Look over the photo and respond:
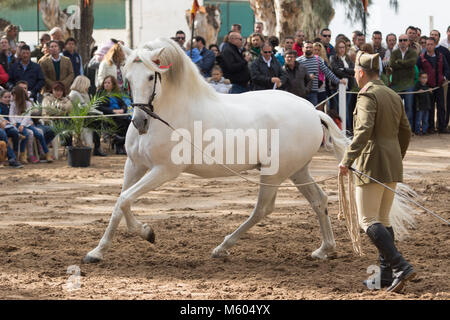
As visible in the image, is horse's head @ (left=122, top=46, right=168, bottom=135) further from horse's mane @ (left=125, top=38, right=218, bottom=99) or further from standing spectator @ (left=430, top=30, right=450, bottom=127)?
standing spectator @ (left=430, top=30, right=450, bottom=127)

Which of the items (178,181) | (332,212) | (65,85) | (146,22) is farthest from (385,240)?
(146,22)

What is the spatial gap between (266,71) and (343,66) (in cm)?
224

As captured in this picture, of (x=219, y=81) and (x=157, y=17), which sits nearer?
(x=219, y=81)

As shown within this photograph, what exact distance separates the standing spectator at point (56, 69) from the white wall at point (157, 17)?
18074mm

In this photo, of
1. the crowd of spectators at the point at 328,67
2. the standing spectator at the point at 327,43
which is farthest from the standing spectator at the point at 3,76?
the standing spectator at the point at 327,43

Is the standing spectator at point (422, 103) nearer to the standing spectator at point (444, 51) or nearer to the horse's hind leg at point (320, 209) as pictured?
the standing spectator at point (444, 51)

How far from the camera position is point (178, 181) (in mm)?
11406

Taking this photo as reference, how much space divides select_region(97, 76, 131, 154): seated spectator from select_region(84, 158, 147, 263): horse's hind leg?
685 cm

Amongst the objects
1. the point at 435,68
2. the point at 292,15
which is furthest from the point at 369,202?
the point at 292,15

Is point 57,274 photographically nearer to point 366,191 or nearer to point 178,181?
point 366,191

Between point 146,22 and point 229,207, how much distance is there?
79.5 feet

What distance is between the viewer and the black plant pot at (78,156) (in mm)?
12602

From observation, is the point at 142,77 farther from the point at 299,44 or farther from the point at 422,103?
the point at 422,103

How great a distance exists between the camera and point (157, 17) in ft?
106
